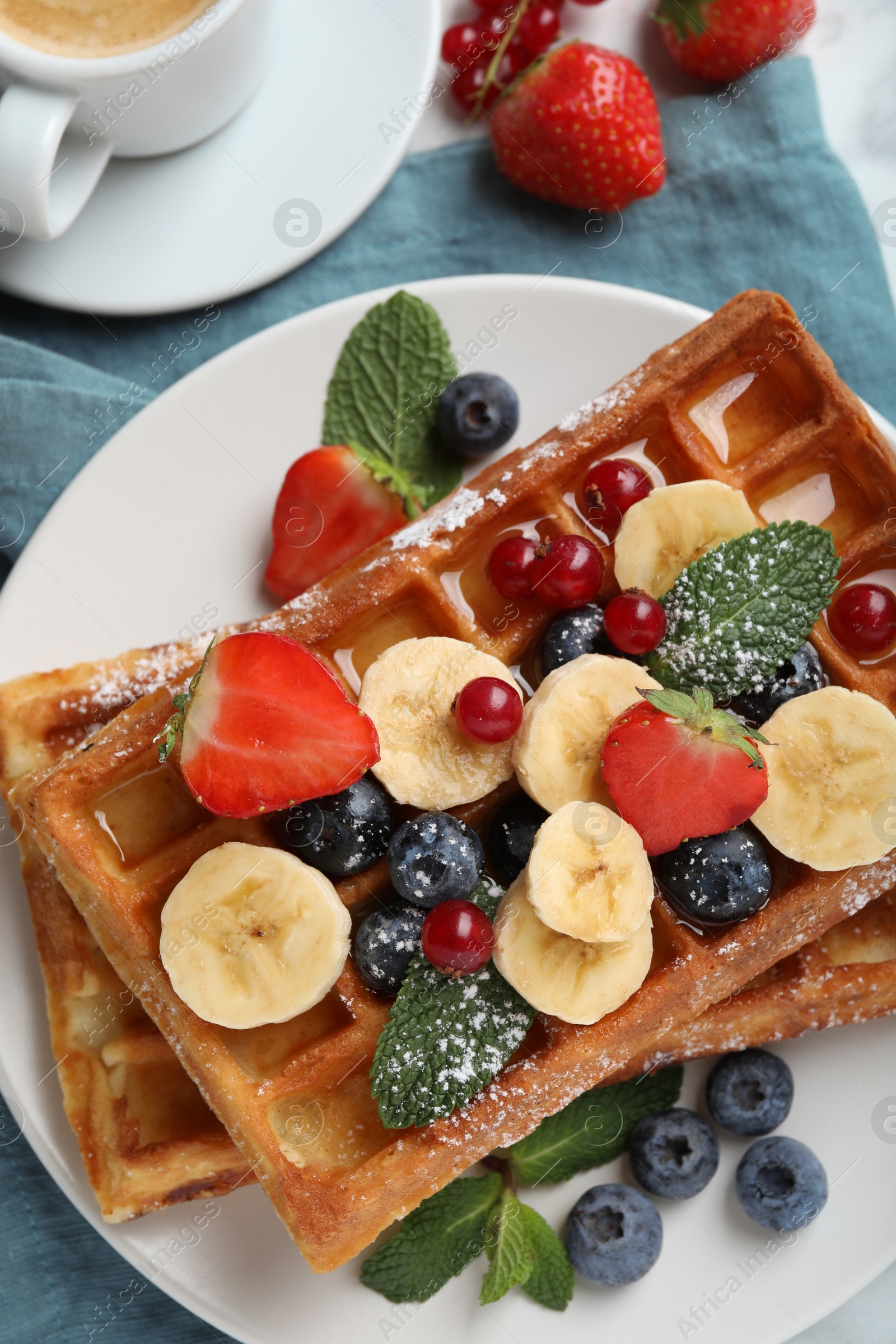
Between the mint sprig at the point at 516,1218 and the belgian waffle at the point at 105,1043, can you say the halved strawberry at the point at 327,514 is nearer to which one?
the belgian waffle at the point at 105,1043

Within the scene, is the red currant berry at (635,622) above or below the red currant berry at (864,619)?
above

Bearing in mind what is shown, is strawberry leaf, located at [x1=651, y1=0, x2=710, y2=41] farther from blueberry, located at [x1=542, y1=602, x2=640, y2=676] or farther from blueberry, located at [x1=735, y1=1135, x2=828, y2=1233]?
blueberry, located at [x1=735, y1=1135, x2=828, y2=1233]

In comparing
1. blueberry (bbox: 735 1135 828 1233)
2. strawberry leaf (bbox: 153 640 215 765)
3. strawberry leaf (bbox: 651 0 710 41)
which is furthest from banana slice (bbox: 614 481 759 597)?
strawberry leaf (bbox: 651 0 710 41)

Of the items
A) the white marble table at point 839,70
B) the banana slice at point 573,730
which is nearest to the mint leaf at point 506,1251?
the banana slice at point 573,730

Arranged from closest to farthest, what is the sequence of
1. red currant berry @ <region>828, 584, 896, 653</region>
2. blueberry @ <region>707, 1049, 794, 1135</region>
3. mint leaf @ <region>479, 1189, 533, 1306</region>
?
red currant berry @ <region>828, 584, 896, 653</region> → mint leaf @ <region>479, 1189, 533, 1306</region> → blueberry @ <region>707, 1049, 794, 1135</region>

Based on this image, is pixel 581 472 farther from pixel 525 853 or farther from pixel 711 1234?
pixel 711 1234

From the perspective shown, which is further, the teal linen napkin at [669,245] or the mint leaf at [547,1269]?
the teal linen napkin at [669,245]
